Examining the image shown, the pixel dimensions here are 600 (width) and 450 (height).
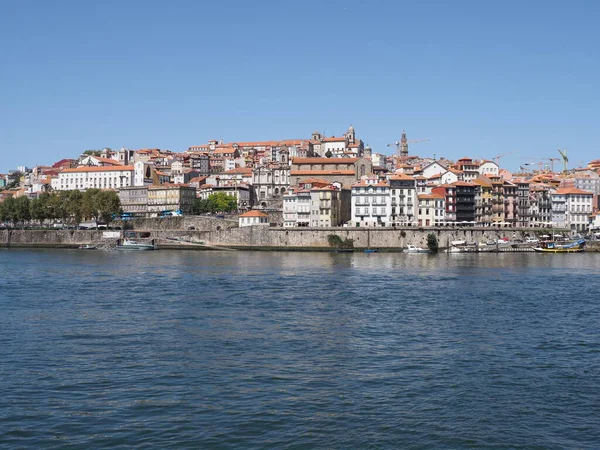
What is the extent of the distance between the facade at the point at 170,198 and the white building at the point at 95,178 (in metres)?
11.1

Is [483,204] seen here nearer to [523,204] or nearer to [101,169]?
[523,204]

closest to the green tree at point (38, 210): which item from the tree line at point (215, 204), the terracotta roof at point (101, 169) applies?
the tree line at point (215, 204)

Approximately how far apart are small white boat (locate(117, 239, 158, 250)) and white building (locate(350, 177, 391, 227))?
66.0 feet

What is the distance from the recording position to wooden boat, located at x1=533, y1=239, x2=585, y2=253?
69625mm

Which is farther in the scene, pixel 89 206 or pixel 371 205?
pixel 89 206

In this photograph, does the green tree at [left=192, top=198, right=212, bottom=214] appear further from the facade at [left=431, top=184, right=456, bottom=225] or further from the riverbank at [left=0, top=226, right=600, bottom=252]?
the facade at [left=431, top=184, right=456, bottom=225]

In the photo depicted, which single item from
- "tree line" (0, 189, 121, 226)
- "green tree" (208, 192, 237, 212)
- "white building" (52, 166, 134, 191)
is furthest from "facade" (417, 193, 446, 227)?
"white building" (52, 166, 134, 191)

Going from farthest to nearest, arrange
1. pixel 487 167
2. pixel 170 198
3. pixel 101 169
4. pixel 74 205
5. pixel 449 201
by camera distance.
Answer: pixel 101 169, pixel 487 167, pixel 170 198, pixel 74 205, pixel 449 201

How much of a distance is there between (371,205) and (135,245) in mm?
23802

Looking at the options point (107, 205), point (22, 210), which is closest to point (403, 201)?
point (107, 205)

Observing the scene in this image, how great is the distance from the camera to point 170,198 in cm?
10106

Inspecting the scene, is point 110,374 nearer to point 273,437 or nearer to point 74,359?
point 74,359

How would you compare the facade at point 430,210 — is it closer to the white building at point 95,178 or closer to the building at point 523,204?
the building at point 523,204

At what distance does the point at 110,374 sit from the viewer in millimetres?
17812
